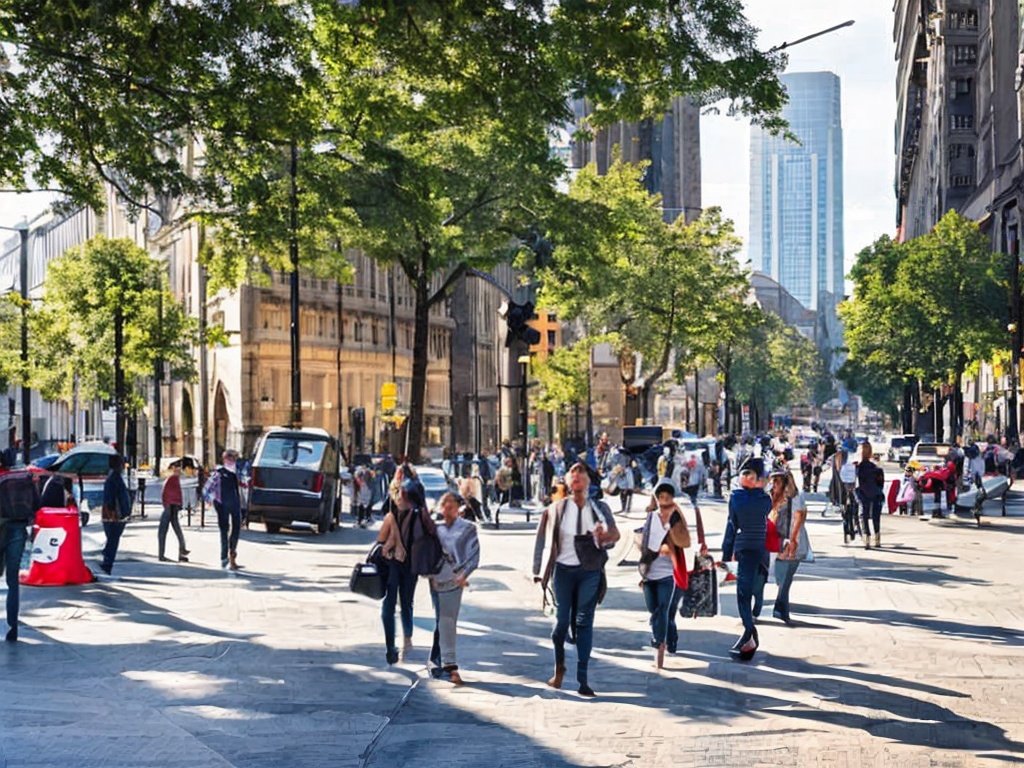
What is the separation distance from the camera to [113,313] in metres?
68.2

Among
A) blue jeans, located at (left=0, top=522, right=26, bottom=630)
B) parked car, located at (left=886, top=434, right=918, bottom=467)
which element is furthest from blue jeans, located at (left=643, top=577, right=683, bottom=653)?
parked car, located at (left=886, top=434, right=918, bottom=467)

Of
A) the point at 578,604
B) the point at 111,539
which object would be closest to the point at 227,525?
the point at 111,539

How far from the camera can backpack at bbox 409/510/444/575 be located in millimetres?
12836

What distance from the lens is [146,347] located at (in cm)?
6806

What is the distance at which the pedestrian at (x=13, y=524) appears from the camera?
14955 mm

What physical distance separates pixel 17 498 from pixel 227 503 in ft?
22.4

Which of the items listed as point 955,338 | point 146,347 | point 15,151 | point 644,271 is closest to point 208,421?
point 146,347

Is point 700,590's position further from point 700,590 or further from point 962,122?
point 962,122

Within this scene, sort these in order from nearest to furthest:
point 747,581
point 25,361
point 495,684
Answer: point 495,684 < point 747,581 < point 25,361

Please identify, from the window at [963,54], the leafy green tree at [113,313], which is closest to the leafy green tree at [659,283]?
the leafy green tree at [113,313]

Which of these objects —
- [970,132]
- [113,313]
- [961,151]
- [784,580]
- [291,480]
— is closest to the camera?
[784,580]

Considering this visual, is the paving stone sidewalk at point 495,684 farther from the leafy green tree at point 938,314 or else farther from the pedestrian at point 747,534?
the leafy green tree at point 938,314

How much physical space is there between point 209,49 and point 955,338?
58.7 m

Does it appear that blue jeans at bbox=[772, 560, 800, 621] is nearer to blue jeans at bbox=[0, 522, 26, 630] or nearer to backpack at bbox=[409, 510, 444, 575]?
backpack at bbox=[409, 510, 444, 575]
